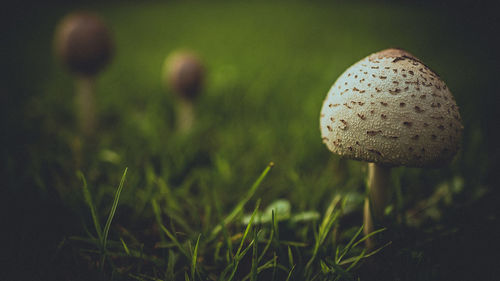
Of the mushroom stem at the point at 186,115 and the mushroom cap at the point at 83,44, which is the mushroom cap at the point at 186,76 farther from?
the mushroom cap at the point at 83,44

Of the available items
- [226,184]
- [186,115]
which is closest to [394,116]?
[226,184]

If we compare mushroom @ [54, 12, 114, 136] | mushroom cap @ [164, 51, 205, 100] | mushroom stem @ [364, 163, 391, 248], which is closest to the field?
mushroom stem @ [364, 163, 391, 248]

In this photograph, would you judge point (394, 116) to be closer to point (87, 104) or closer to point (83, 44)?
point (83, 44)

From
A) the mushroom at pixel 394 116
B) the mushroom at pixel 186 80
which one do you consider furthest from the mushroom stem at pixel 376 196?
the mushroom at pixel 186 80

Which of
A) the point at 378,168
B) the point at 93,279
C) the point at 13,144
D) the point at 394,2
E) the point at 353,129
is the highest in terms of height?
the point at 394,2

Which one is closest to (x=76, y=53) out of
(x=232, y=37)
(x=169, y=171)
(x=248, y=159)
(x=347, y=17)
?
(x=169, y=171)

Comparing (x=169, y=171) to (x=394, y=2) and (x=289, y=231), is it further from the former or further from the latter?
(x=394, y=2)

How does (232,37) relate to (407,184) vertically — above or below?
above
